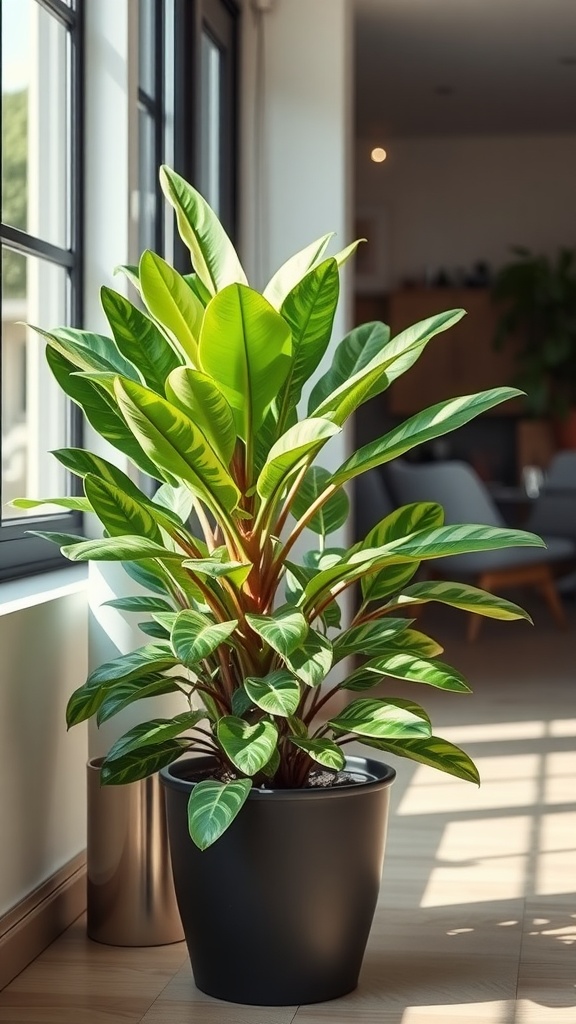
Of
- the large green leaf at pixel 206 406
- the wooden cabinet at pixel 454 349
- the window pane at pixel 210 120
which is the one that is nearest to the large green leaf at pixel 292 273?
the large green leaf at pixel 206 406

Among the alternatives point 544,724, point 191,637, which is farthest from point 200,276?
point 544,724

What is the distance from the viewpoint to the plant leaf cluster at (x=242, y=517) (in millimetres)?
1977

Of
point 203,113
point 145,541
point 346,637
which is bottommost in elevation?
point 346,637

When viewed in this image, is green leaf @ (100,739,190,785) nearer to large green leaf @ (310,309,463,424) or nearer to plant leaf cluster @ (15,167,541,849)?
plant leaf cluster @ (15,167,541,849)

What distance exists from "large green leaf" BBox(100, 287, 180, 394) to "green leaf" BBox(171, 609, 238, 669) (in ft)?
1.26

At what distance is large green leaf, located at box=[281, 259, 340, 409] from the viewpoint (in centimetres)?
208

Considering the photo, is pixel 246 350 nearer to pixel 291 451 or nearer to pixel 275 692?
pixel 291 451

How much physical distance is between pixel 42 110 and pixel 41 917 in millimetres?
1870

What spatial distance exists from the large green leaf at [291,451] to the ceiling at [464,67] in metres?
4.28

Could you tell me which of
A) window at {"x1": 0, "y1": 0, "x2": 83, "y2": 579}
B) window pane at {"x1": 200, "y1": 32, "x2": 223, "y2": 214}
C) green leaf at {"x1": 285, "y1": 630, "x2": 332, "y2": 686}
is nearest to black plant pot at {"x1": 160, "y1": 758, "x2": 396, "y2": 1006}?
green leaf at {"x1": 285, "y1": 630, "x2": 332, "y2": 686}

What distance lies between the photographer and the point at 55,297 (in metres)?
3.16

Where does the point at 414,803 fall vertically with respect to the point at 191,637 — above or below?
below

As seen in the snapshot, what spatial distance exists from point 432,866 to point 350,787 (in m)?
0.95

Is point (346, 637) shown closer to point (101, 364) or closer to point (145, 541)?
point (145, 541)
